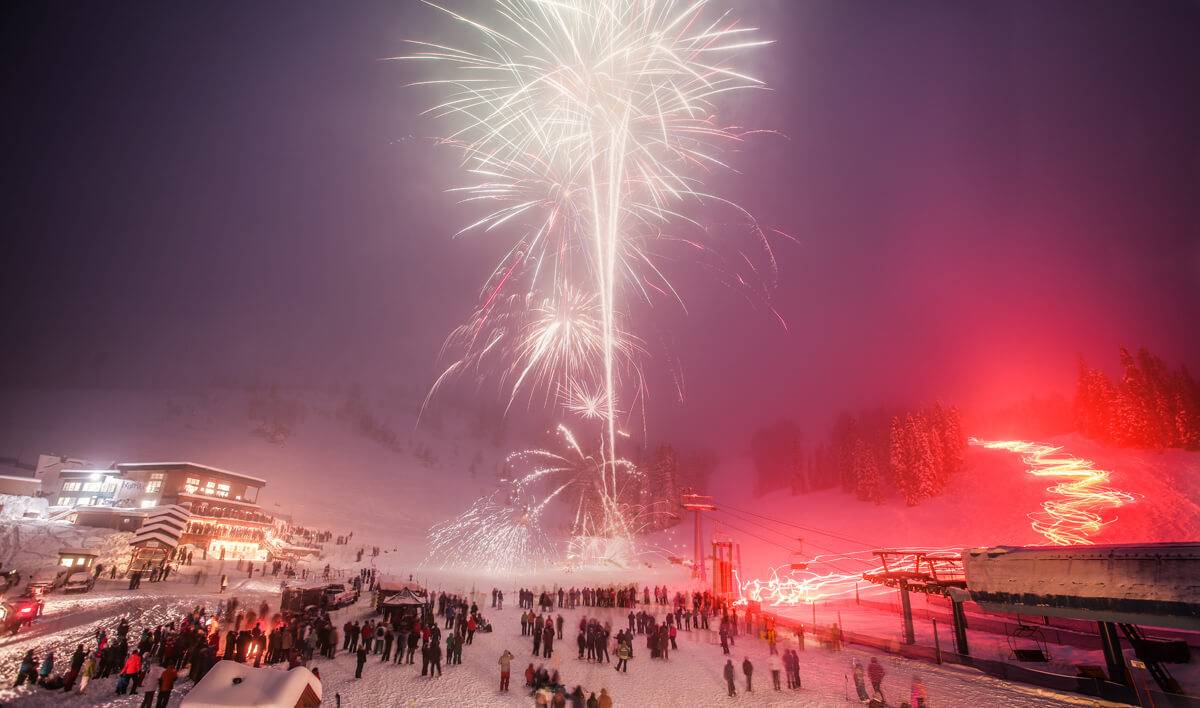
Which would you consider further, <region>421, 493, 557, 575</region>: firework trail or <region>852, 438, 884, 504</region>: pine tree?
<region>852, 438, 884, 504</region>: pine tree

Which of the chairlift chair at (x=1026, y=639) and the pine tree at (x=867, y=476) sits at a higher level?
the pine tree at (x=867, y=476)

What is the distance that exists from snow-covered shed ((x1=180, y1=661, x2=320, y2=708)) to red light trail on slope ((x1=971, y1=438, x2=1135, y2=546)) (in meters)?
53.4

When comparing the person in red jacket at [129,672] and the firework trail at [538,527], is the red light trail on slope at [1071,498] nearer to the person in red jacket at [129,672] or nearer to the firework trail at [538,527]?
the firework trail at [538,527]

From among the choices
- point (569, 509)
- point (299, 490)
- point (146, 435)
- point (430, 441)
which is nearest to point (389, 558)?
point (299, 490)

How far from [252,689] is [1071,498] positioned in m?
67.1

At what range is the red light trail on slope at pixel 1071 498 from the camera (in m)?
43.1

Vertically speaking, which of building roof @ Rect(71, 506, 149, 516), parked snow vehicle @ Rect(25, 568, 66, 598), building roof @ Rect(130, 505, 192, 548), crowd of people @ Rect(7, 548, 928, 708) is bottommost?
crowd of people @ Rect(7, 548, 928, 708)

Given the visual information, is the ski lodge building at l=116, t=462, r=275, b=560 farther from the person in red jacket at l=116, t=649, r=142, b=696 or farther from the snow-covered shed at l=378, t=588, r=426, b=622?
the person in red jacket at l=116, t=649, r=142, b=696

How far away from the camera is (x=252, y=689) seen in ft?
33.1

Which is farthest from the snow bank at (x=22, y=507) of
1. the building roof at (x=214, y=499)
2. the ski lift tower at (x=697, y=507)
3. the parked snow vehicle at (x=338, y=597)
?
the ski lift tower at (x=697, y=507)

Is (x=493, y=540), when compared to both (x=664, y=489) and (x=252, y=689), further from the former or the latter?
(x=252, y=689)

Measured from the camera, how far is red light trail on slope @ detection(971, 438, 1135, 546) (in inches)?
1697

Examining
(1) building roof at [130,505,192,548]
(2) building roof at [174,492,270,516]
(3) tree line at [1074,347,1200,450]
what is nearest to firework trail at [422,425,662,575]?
(2) building roof at [174,492,270,516]

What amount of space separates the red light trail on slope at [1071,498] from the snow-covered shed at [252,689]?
175ft
